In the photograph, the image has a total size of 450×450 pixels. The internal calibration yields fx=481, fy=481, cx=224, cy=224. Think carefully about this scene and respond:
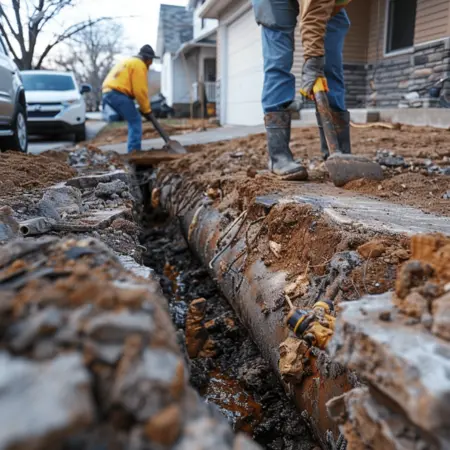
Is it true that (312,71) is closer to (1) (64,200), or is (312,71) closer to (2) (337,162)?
(2) (337,162)

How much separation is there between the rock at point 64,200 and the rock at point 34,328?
193 centimetres

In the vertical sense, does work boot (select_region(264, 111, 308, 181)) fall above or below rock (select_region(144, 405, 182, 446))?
above

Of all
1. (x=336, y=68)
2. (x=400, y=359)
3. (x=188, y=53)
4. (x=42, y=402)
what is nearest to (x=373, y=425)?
(x=400, y=359)

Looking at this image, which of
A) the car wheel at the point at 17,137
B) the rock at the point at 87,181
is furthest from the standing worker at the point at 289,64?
the car wheel at the point at 17,137

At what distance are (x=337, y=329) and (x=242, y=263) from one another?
1575 millimetres

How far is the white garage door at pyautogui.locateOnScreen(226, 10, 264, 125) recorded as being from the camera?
11.0m

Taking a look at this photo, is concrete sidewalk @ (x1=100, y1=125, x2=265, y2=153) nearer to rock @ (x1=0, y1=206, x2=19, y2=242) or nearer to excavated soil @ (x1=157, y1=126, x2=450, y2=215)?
excavated soil @ (x1=157, y1=126, x2=450, y2=215)

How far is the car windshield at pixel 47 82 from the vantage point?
1095cm

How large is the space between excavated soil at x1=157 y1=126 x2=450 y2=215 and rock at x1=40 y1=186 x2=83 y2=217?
3.31 feet

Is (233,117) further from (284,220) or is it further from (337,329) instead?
(337,329)

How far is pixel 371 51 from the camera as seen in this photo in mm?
10484

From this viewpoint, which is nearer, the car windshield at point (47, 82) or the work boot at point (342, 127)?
the work boot at point (342, 127)

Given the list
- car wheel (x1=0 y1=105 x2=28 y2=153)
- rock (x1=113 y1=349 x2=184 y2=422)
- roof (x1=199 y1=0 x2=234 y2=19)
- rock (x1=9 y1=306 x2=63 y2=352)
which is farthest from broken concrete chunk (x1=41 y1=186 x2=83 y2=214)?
roof (x1=199 y1=0 x2=234 y2=19)

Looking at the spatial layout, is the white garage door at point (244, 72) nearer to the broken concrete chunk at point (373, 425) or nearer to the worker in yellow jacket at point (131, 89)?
the worker in yellow jacket at point (131, 89)
